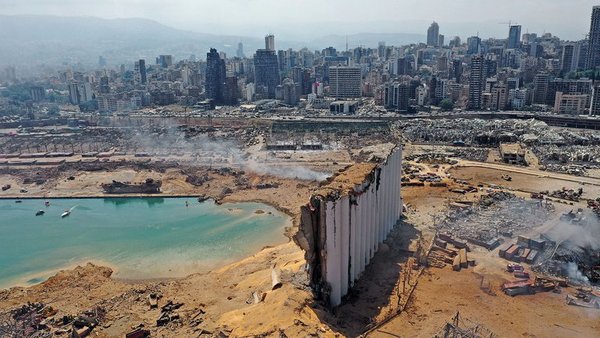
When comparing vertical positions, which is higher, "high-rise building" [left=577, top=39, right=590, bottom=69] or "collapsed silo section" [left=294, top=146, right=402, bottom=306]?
"high-rise building" [left=577, top=39, right=590, bottom=69]

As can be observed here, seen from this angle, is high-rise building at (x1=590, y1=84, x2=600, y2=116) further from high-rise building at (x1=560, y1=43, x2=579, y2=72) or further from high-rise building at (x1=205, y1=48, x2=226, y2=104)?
high-rise building at (x1=205, y1=48, x2=226, y2=104)

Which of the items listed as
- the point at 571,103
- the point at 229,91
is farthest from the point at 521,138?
the point at 229,91

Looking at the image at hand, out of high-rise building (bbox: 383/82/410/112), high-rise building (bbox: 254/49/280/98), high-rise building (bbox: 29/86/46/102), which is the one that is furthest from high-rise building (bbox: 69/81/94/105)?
high-rise building (bbox: 383/82/410/112)

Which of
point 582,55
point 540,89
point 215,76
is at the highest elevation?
point 582,55

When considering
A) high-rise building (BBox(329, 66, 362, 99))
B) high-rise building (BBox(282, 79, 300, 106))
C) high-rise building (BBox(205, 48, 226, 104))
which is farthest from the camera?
high-rise building (BBox(329, 66, 362, 99))

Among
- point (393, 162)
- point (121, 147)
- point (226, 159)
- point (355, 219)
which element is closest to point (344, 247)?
point (355, 219)

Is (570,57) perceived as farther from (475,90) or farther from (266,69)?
(266,69)
